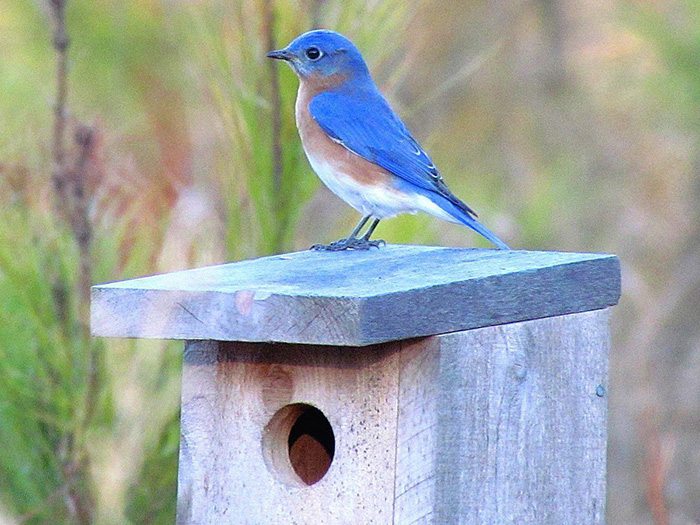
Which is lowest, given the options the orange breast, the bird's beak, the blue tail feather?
the blue tail feather

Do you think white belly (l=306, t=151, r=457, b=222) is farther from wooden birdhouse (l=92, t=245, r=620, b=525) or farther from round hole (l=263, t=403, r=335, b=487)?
round hole (l=263, t=403, r=335, b=487)

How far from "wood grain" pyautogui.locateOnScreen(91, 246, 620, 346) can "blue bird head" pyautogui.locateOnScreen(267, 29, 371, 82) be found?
807 millimetres

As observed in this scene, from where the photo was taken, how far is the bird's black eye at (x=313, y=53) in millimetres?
3577

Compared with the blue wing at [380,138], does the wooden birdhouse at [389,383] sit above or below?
below

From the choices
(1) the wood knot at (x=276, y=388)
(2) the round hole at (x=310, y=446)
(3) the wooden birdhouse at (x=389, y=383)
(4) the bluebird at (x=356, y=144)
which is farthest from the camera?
(4) the bluebird at (x=356, y=144)

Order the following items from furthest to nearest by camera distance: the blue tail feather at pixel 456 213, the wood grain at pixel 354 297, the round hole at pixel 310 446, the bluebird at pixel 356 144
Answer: the bluebird at pixel 356 144 → the blue tail feather at pixel 456 213 → the round hole at pixel 310 446 → the wood grain at pixel 354 297

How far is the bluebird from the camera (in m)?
3.56

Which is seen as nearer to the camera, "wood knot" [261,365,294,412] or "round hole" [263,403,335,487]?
"wood knot" [261,365,294,412]

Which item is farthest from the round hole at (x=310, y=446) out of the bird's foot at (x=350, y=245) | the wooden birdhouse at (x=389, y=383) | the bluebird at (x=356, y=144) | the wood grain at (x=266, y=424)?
the bluebird at (x=356, y=144)

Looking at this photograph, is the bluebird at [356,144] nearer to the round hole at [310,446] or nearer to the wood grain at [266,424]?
the round hole at [310,446]

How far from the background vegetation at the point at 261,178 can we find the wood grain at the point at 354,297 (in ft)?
0.69

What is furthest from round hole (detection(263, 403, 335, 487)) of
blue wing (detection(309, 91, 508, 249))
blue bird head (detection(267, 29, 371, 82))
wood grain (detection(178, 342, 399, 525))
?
blue bird head (detection(267, 29, 371, 82))

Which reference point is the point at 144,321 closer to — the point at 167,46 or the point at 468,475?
the point at 468,475

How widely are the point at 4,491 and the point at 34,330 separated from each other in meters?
0.41
